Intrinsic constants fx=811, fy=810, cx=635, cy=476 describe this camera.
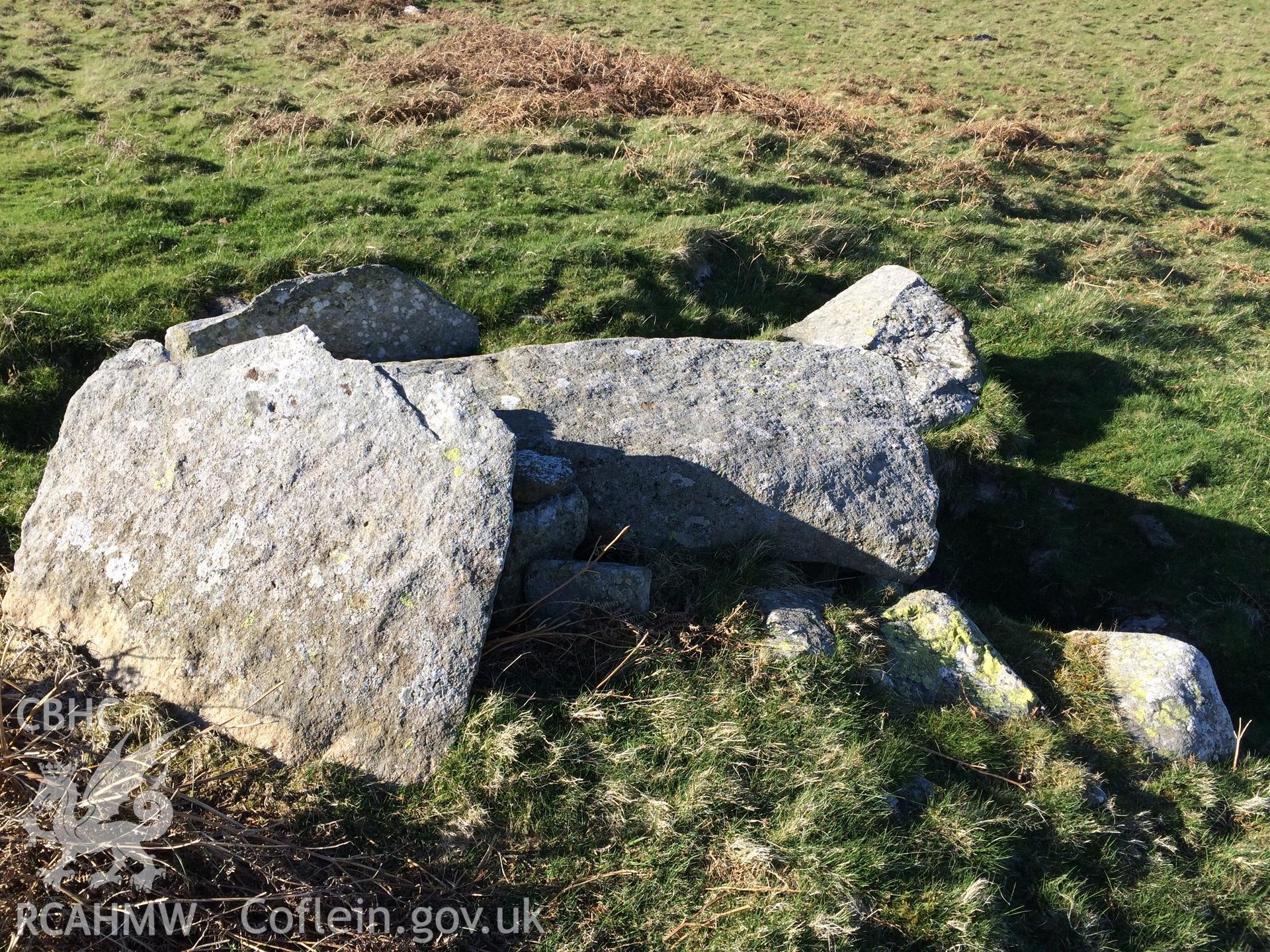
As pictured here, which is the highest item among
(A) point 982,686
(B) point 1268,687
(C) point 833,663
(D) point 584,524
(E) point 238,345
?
(E) point 238,345

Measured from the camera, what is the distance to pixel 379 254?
10.8 metres

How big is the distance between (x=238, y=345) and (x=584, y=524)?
2905mm

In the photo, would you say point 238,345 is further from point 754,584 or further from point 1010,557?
point 1010,557

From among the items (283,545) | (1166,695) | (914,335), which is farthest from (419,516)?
(914,335)

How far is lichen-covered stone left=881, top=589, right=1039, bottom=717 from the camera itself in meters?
6.26

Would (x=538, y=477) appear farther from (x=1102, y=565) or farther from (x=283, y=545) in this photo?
(x=1102, y=565)

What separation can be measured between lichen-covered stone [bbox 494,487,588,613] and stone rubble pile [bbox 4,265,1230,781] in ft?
0.07

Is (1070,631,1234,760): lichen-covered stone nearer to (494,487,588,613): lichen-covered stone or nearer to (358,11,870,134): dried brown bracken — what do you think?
(494,487,588,613): lichen-covered stone

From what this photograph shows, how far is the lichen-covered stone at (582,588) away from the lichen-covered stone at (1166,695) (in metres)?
4.17

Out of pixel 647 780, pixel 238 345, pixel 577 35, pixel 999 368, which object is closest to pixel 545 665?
pixel 647 780

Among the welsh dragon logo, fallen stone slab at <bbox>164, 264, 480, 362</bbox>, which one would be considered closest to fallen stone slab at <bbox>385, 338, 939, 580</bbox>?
fallen stone slab at <bbox>164, 264, 480, 362</bbox>

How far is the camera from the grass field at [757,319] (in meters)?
4.81

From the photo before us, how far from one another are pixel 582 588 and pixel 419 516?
4.25 feet

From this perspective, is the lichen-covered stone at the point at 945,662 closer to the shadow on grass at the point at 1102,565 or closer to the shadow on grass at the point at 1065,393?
the shadow on grass at the point at 1102,565
